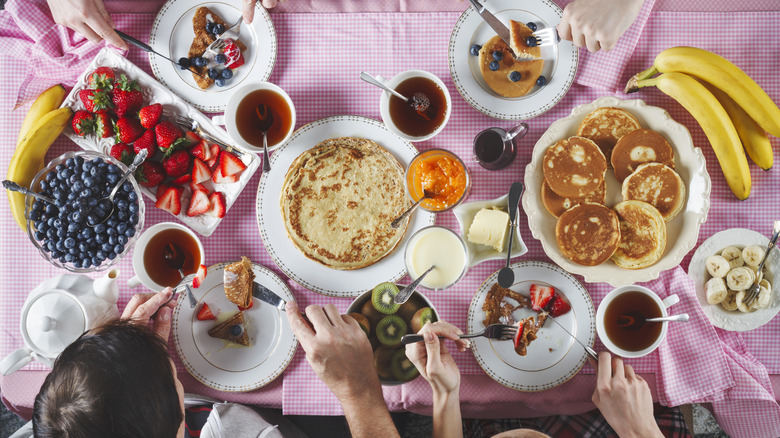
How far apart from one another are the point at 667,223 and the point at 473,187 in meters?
0.77

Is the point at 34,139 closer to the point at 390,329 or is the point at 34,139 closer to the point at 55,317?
the point at 55,317

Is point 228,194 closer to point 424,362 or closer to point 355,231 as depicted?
point 355,231

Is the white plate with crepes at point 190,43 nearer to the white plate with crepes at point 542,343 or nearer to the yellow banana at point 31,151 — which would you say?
the yellow banana at point 31,151

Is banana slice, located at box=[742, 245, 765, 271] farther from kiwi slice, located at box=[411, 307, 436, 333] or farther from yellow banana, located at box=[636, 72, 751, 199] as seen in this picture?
kiwi slice, located at box=[411, 307, 436, 333]

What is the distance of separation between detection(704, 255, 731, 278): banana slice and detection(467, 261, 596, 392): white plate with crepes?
1.60ft

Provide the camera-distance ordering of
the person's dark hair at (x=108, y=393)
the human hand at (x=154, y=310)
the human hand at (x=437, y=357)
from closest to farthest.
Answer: the person's dark hair at (x=108, y=393) < the human hand at (x=437, y=357) < the human hand at (x=154, y=310)

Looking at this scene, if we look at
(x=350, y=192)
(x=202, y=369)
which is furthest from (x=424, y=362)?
(x=202, y=369)

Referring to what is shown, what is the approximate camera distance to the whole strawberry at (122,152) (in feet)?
6.85

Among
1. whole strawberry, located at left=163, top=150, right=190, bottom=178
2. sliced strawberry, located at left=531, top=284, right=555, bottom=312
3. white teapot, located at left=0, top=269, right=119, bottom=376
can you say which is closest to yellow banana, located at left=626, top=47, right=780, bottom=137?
sliced strawberry, located at left=531, top=284, right=555, bottom=312

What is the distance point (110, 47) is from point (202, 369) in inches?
55.0

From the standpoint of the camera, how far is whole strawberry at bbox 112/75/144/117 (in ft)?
6.88

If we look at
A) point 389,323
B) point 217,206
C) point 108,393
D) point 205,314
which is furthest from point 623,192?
point 108,393

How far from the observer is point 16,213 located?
2.12m

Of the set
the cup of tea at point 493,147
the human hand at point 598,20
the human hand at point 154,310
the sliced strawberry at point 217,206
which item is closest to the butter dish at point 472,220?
the cup of tea at point 493,147
